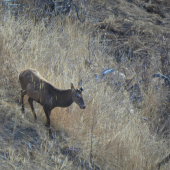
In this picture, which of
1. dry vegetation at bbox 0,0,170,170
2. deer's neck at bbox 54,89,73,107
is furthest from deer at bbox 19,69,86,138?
dry vegetation at bbox 0,0,170,170

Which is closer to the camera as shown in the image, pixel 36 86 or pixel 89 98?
pixel 36 86

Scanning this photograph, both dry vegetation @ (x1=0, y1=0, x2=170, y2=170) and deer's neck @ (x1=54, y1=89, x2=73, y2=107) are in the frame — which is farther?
dry vegetation @ (x1=0, y1=0, x2=170, y2=170)

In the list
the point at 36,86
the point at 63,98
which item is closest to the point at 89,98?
the point at 63,98

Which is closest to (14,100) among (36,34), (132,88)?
(36,34)

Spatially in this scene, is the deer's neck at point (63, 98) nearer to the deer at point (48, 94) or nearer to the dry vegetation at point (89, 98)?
the deer at point (48, 94)

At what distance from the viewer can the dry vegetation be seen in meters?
4.00

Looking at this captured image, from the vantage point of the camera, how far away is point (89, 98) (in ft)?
16.9

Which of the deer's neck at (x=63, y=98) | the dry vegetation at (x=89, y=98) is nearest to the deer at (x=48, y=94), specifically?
the deer's neck at (x=63, y=98)

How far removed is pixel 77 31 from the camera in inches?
313

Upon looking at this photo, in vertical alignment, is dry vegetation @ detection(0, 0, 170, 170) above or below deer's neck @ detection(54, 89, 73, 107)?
below

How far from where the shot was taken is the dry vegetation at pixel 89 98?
4004mm

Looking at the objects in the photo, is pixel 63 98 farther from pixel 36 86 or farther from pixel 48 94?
pixel 36 86

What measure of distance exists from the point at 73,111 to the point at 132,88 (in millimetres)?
2752

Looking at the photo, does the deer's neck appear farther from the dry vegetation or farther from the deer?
the dry vegetation
